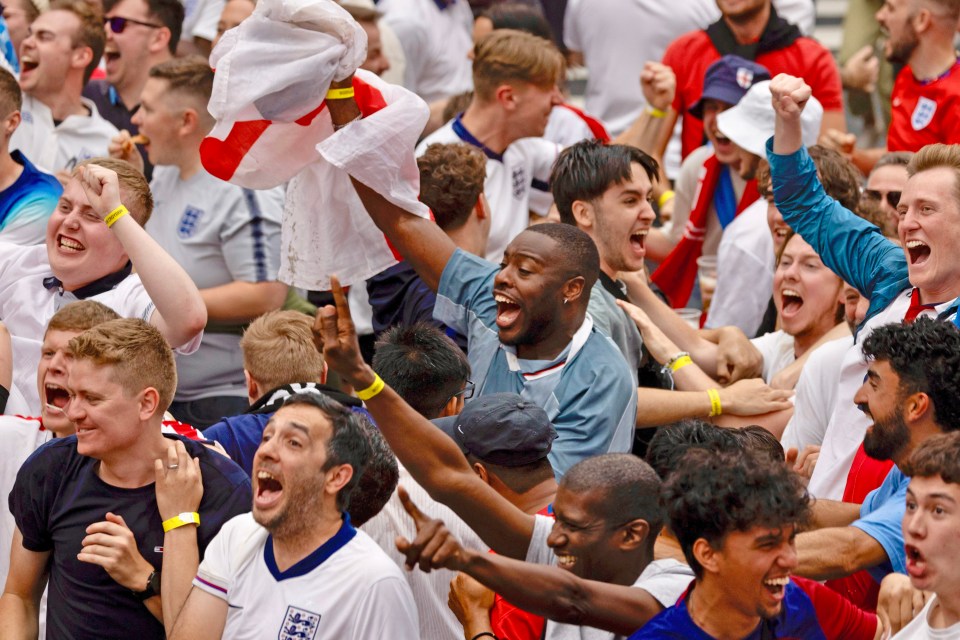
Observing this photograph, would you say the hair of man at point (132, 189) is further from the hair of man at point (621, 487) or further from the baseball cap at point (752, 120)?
the baseball cap at point (752, 120)

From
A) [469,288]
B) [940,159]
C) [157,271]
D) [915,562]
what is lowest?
[157,271]

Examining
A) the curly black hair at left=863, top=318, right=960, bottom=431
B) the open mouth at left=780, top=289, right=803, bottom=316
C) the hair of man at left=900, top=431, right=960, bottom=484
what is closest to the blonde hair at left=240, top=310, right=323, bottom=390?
the open mouth at left=780, top=289, right=803, bottom=316

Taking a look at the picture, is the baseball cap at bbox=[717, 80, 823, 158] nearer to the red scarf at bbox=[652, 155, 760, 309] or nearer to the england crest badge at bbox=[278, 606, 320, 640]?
the red scarf at bbox=[652, 155, 760, 309]

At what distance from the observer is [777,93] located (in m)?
4.74

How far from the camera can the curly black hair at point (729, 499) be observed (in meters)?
3.32

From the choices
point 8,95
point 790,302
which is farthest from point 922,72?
point 8,95

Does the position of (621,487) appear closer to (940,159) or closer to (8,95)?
(940,159)

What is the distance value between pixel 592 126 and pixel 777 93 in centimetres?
306

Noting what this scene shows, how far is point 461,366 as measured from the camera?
455cm

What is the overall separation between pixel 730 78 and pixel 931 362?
3.38 meters

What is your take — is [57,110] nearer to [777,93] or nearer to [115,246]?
[115,246]

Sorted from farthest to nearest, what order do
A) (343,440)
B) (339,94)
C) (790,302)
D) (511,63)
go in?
1. (511,63)
2. (790,302)
3. (339,94)
4. (343,440)

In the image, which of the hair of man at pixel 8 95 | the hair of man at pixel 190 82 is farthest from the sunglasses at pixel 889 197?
the hair of man at pixel 8 95

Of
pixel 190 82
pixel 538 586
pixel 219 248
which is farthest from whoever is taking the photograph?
pixel 190 82
